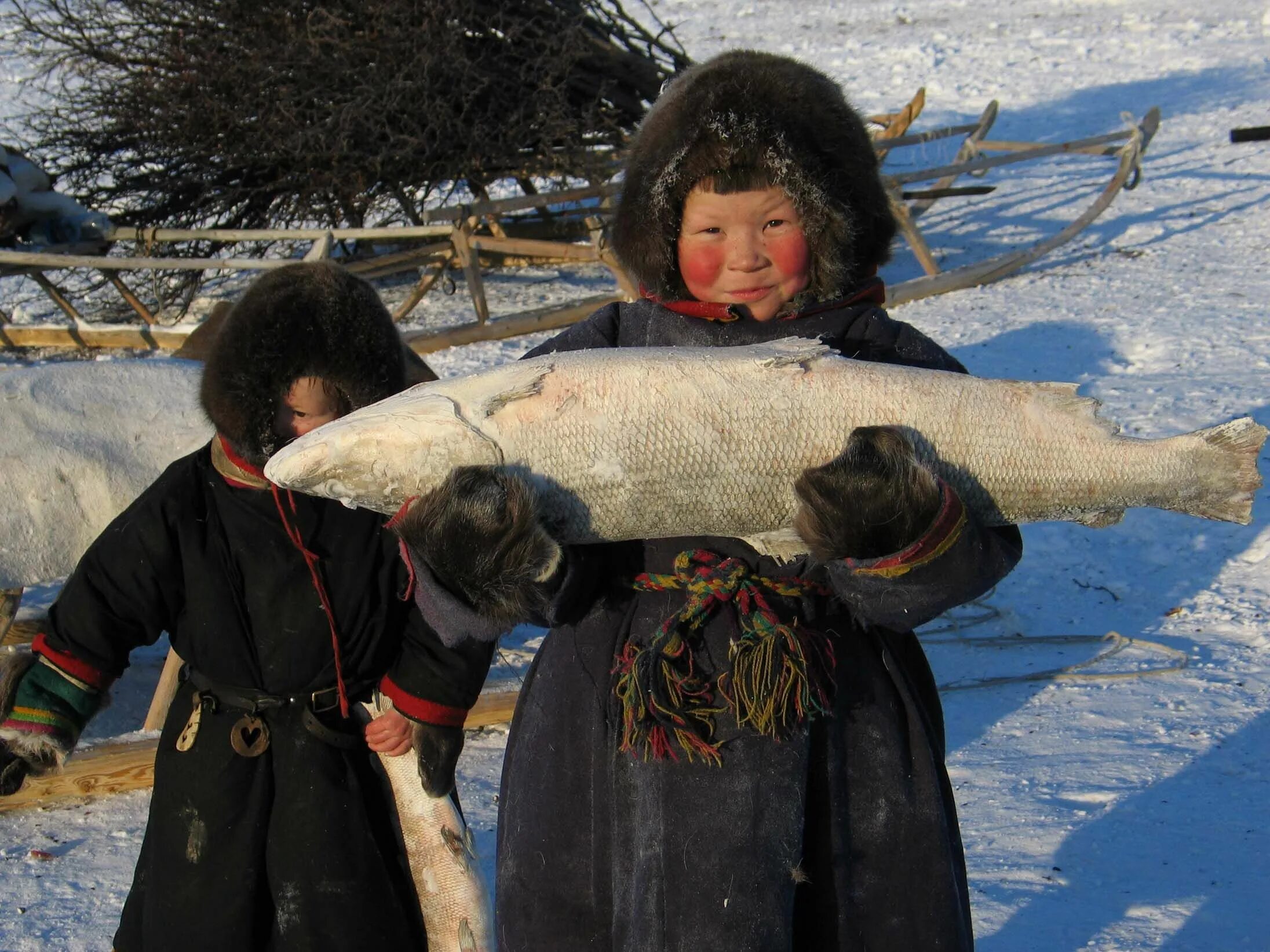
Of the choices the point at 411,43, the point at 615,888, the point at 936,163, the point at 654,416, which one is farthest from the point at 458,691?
the point at 936,163

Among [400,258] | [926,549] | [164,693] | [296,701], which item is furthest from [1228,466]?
[400,258]

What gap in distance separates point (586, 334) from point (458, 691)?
0.86 metres

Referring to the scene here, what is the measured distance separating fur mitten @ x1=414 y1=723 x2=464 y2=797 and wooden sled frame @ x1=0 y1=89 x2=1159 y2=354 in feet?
18.1

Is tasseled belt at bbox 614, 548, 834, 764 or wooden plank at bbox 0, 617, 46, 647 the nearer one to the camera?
tasseled belt at bbox 614, 548, 834, 764

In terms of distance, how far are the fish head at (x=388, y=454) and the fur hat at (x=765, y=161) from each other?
42 cm

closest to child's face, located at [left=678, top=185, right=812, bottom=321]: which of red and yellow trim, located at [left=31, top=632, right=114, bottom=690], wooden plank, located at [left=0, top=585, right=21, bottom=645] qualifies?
red and yellow trim, located at [left=31, top=632, right=114, bottom=690]

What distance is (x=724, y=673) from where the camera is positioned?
1718 mm

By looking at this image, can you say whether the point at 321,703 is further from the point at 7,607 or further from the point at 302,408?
the point at 7,607

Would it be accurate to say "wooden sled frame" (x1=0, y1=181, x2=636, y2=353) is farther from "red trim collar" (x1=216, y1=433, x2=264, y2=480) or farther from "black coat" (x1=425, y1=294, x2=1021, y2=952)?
"black coat" (x1=425, y1=294, x2=1021, y2=952)

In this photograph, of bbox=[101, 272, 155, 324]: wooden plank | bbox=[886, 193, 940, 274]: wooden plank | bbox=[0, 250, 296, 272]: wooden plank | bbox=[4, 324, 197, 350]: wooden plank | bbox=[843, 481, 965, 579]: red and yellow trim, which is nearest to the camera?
bbox=[843, 481, 965, 579]: red and yellow trim

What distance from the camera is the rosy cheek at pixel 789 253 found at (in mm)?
1808

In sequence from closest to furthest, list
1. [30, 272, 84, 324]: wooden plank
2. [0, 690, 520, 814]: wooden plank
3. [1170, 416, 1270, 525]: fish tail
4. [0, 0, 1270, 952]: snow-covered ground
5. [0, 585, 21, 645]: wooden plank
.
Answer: [1170, 416, 1270, 525]: fish tail → [0, 0, 1270, 952]: snow-covered ground → [0, 690, 520, 814]: wooden plank → [0, 585, 21, 645]: wooden plank → [30, 272, 84, 324]: wooden plank

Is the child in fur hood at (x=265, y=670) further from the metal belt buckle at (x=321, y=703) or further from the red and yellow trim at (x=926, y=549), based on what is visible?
the red and yellow trim at (x=926, y=549)

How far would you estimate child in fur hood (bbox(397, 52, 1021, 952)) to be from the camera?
1.61m
